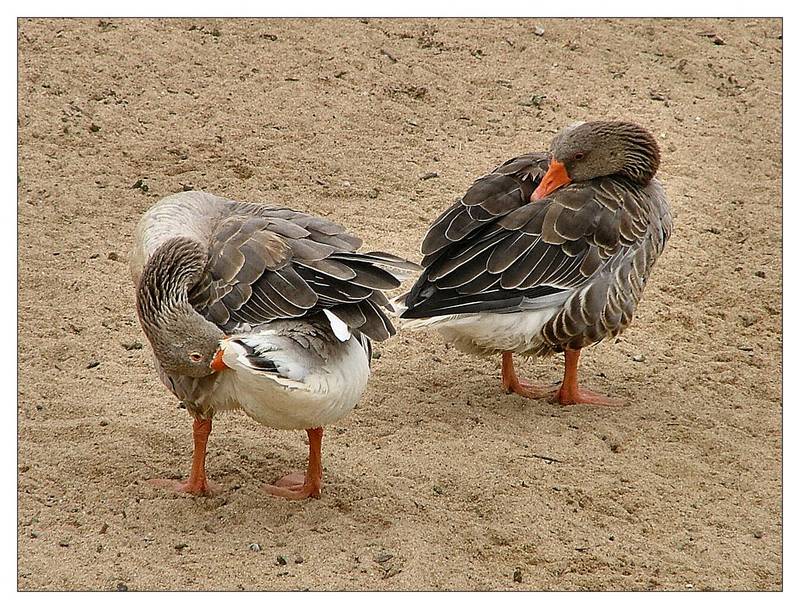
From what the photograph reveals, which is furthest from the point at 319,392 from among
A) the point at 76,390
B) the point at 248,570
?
the point at 76,390

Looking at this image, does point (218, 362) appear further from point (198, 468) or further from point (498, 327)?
point (498, 327)

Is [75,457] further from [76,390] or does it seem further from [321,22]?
[321,22]

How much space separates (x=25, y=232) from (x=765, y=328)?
5.08 meters

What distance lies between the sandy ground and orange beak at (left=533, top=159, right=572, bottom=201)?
1.23 metres

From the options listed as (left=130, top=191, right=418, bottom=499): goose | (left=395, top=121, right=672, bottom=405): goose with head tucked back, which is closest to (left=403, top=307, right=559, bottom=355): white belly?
(left=395, top=121, right=672, bottom=405): goose with head tucked back

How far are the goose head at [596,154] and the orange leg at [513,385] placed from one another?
1004 mm

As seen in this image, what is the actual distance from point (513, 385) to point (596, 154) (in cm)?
145

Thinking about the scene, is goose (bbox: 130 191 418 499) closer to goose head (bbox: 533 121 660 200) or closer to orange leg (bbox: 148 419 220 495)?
orange leg (bbox: 148 419 220 495)

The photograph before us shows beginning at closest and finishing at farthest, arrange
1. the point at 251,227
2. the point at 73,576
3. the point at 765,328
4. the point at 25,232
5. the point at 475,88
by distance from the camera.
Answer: the point at 73,576
the point at 251,227
the point at 765,328
the point at 25,232
the point at 475,88

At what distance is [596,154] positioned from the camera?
5918 mm

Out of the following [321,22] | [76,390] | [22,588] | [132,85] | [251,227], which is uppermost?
[321,22]

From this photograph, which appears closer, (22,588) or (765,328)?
(22,588)

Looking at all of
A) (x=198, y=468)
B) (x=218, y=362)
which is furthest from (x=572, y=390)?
(x=218, y=362)

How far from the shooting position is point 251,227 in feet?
15.9
